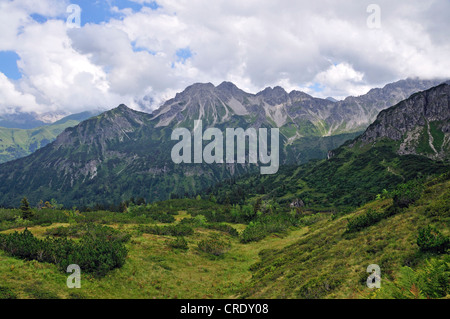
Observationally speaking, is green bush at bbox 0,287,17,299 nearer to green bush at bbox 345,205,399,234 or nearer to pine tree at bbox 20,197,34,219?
green bush at bbox 345,205,399,234

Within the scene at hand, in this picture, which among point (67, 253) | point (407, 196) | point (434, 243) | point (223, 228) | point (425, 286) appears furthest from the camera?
point (223, 228)

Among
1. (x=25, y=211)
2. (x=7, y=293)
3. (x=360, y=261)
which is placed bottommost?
(x=7, y=293)

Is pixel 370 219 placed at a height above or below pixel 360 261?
above

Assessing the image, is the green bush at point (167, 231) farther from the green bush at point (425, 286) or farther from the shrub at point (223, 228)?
the green bush at point (425, 286)

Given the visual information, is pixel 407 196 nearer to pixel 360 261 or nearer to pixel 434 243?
pixel 360 261

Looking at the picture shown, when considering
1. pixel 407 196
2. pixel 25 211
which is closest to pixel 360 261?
pixel 407 196

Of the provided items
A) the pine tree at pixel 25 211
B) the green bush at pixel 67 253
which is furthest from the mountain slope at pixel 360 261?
the pine tree at pixel 25 211

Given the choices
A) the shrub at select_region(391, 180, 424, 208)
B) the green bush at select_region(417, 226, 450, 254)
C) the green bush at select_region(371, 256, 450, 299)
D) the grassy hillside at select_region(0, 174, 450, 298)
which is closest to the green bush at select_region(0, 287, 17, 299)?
the grassy hillside at select_region(0, 174, 450, 298)

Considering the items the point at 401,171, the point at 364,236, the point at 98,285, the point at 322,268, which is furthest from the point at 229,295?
the point at 401,171

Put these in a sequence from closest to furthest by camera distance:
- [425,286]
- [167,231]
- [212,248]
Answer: [425,286], [212,248], [167,231]
